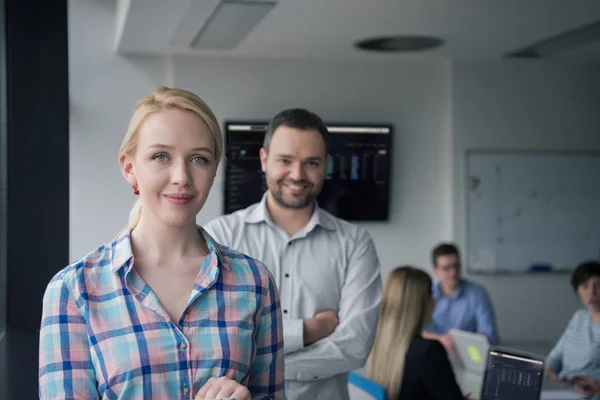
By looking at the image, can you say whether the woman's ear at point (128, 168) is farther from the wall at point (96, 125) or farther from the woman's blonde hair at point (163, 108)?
the wall at point (96, 125)

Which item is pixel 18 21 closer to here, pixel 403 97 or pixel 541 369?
pixel 541 369

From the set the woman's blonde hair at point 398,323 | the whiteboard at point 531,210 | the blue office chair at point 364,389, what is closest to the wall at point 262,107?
the whiteboard at point 531,210

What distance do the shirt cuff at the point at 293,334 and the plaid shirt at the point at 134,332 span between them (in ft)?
2.43

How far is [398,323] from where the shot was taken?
3160 millimetres

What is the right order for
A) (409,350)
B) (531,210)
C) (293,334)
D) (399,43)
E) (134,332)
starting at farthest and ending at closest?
(531,210), (399,43), (409,350), (293,334), (134,332)

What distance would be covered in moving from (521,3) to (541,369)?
2.79 meters

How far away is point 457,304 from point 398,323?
188cm

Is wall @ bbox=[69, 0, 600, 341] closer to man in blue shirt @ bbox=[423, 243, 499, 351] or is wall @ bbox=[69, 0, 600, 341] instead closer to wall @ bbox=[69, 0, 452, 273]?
wall @ bbox=[69, 0, 452, 273]

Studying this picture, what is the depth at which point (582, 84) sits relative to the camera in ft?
21.5

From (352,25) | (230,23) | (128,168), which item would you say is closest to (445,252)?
(352,25)

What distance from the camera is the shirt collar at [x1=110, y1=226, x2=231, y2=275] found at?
1237mm

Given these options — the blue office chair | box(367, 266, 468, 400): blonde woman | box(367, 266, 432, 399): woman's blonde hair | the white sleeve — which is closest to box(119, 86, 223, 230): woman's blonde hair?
the white sleeve

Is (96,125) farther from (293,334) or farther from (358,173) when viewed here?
(293,334)

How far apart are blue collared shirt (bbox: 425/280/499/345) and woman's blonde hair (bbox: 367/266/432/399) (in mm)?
1754
